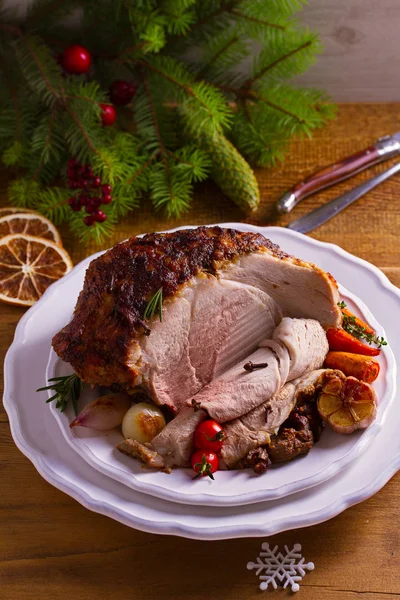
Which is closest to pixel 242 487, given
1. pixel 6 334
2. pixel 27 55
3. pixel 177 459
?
pixel 177 459

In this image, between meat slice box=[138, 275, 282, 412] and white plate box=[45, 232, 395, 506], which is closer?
white plate box=[45, 232, 395, 506]

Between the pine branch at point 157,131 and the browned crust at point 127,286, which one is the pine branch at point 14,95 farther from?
the browned crust at point 127,286

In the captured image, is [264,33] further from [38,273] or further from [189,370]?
[189,370]

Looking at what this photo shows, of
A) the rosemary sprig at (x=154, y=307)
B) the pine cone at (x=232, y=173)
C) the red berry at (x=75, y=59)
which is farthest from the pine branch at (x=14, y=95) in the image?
the rosemary sprig at (x=154, y=307)

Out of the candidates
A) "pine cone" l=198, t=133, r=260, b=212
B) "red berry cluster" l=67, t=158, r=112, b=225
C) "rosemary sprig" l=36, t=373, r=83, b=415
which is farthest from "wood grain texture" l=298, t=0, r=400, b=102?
"rosemary sprig" l=36, t=373, r=83, b=415

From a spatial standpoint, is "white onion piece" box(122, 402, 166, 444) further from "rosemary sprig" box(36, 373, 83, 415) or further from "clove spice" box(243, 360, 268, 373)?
"clove spice" box(243, 360, 268, 373)
